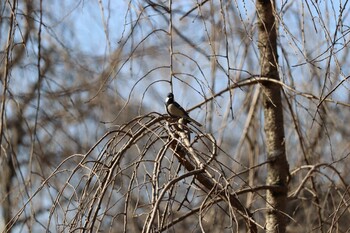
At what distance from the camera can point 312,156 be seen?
4.00 meters

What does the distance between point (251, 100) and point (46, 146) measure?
93.2 inches

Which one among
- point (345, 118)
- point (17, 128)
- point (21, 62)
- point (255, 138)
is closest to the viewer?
point (255, 138)

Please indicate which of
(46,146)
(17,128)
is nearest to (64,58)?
(46,146)

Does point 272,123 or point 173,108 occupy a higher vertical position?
point 173,108

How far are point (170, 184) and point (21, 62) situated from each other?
4.74 m

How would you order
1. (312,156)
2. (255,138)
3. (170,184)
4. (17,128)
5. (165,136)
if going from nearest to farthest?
(170,184) → (165,136) → (312,156) → (255,138) → (17,128)

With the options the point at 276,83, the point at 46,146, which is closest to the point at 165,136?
the point at 276,83

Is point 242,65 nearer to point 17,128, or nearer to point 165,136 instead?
point 165,136

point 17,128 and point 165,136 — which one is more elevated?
point 17,128

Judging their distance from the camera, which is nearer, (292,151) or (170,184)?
(170,184)

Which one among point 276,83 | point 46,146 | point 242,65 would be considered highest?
point 46,146

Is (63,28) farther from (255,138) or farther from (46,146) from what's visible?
(255,138)

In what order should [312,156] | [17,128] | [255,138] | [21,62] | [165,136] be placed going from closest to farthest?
[165,136] → [312,156] → [255,138] → [21,62] → [17,128]

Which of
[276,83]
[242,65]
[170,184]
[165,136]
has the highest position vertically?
[242,65]
